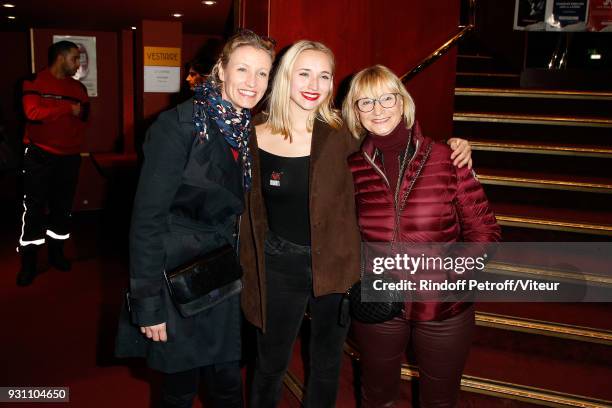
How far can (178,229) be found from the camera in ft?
5.69

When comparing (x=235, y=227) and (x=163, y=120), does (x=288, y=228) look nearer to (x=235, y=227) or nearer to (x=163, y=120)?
(x=235, y=227)

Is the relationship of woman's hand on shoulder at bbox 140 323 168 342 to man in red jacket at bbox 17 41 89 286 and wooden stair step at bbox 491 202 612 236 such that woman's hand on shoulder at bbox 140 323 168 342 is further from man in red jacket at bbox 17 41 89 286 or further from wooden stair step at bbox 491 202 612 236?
man in red jacket at bbox 17 41 89 286

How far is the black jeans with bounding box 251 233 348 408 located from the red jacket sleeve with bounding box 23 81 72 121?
10.7ft

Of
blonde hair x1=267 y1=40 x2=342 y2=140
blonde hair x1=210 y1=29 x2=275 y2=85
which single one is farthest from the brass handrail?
blonde hair x1=210 y1=29 x2=275 y2=85

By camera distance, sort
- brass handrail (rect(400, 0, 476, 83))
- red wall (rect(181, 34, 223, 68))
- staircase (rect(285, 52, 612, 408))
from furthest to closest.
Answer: red wall (rect(181, 34, 223, 68)), brass handrail (rect(400, 0, 476, 83)), staircase (rect(285, 52, 612, 408))

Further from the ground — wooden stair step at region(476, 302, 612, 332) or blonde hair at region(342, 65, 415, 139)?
blonde hair at region(342, 65, 415, 139)

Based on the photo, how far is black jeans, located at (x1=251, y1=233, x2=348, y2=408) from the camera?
1952 millimetres

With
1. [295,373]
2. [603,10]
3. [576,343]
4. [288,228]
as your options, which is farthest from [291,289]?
[603,10]

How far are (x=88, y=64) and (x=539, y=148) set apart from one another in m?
7.10

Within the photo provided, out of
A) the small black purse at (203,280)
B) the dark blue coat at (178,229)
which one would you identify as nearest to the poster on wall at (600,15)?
the dark blue coat at (178,229)

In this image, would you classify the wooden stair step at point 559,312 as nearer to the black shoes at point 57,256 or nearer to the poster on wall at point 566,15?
the black shoes at point 57,256

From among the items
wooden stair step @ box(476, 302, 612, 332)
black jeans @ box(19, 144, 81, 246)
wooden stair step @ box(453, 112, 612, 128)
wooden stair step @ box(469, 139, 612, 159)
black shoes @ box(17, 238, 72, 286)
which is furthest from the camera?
black jeans @ box(19, 144, 81, 246)

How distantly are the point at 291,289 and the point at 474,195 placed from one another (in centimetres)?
72

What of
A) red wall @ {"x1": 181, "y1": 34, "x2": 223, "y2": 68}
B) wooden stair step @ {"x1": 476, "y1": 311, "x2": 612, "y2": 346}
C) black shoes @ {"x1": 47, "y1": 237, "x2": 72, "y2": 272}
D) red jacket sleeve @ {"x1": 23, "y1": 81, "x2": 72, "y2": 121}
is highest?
red wall @ {"x1": 181, "y1": 34, "x2": 223, "y2": 68}
